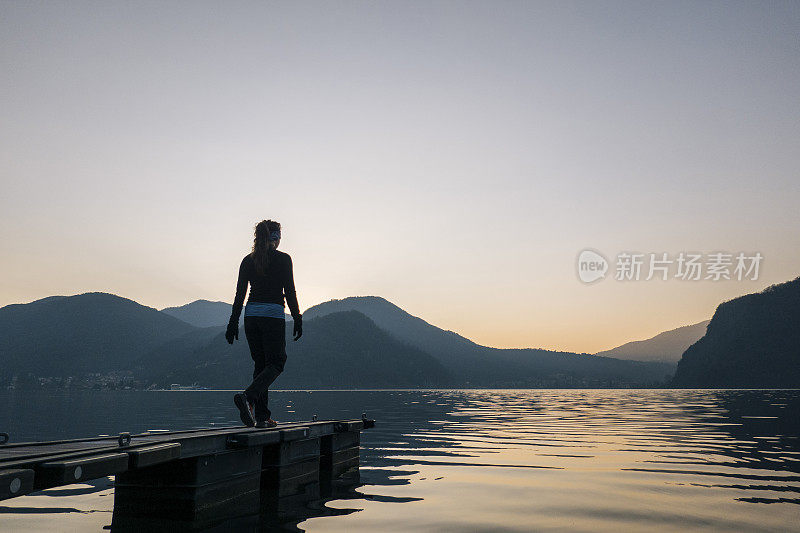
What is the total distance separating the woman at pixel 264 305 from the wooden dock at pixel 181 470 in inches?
28.1

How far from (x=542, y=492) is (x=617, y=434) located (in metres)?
15.0

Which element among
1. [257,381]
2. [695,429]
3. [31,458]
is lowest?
[695,429]

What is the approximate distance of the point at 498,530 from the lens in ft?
27.8

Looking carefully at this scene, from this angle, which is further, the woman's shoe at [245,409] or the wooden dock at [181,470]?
the woman's shoe at [245,409]

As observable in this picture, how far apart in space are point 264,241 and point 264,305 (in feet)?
3.66

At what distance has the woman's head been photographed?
10648mm

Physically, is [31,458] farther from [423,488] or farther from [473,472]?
[473,472]

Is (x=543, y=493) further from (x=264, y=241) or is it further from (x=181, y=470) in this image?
(x=264, y=241)

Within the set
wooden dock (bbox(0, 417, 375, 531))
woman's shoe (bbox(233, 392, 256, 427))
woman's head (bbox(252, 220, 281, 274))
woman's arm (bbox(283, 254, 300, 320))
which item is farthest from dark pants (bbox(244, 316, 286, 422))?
woman's head (bbox(252, 220, 281, 274))

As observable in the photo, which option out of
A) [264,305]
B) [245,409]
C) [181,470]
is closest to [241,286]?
[264,305]

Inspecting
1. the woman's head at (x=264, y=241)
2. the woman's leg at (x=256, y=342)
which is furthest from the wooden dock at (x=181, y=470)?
the woman's head at (x=264, y=241)

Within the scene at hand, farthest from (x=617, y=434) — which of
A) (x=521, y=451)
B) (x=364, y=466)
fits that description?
(x=364, y=466)

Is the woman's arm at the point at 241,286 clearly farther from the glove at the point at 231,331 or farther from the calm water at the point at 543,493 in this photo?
the calm water at the point at 543,493

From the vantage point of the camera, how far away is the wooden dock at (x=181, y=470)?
18.4 feet
